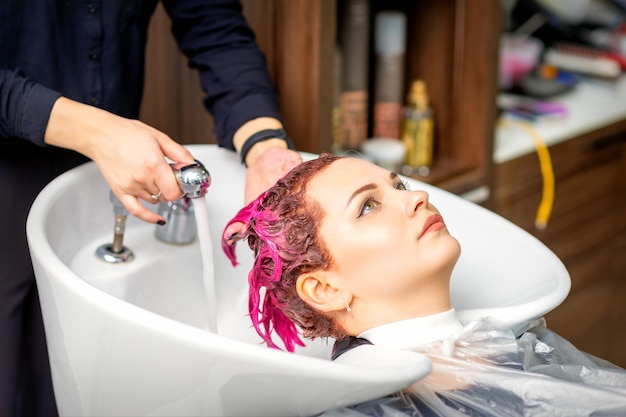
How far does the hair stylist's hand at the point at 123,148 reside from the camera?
113 centimetres

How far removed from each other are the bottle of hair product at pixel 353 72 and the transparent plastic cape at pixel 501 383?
848 millimetres

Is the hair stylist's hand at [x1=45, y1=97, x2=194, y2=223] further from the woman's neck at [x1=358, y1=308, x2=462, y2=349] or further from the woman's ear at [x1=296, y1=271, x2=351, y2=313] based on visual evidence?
the woman's neck at [x1=358, y1=308, x2=462, y2=349]

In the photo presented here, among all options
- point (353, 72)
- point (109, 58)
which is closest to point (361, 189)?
point (109, 58)

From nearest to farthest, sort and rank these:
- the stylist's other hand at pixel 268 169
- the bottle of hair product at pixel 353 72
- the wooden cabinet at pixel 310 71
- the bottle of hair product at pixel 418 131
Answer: the stylist's other hand at pixel 268 169
the wooden cabinet at pixel 310 71
the bottle of hair product at pixel 353 72
the bottle of hair product at pixel 418 131

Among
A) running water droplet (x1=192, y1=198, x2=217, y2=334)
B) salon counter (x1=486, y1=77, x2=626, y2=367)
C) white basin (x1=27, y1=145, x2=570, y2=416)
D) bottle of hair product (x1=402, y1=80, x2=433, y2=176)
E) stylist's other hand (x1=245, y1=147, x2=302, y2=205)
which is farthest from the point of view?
salon counter (x1=486, y1=77, x2=626, y2=367)

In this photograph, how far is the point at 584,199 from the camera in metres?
2.33

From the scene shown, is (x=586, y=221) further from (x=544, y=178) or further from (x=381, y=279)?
(x=381, y=279)

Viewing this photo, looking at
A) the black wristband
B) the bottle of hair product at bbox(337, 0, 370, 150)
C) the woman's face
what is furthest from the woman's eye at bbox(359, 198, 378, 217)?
the bottle of hair product at bbox(337, 0, 370, 150)

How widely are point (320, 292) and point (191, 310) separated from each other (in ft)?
1.01

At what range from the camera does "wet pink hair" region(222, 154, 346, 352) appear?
1.16 m

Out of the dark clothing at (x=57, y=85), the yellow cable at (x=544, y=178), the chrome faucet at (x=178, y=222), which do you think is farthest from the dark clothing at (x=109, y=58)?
the yellow cable at (x=544, y=178)

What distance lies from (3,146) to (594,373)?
33.1 inches

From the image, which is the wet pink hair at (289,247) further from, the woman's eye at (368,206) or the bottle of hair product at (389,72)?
the bottle of hair product at (389,72)

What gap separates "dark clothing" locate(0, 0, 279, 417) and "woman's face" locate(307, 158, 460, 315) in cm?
34
